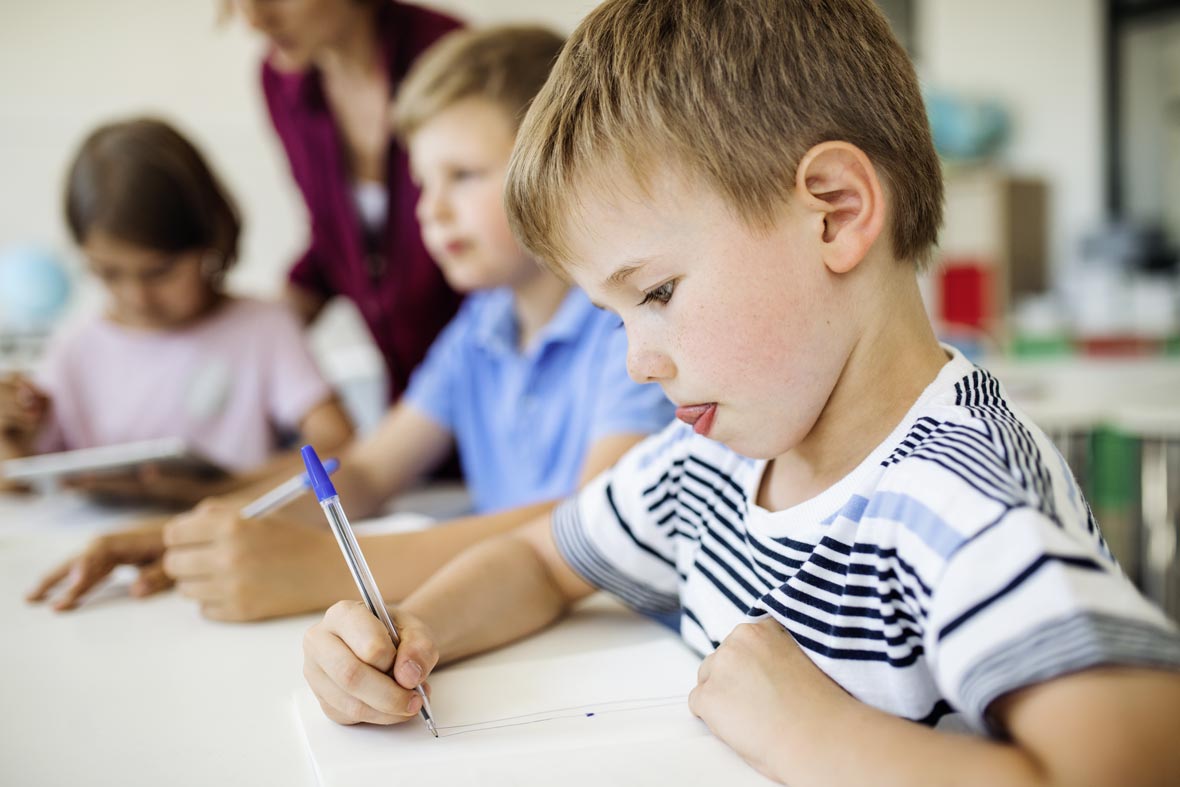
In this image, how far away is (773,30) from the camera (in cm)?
55

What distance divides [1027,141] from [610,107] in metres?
4.12

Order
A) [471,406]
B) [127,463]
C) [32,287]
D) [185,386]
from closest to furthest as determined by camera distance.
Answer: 1. [127,463]
2. [471,406]
3. [185,386]
4. [32,287]

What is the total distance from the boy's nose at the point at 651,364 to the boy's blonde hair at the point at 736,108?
0.25ft

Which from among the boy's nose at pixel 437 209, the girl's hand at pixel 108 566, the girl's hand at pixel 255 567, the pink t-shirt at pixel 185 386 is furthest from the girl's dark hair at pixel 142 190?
the girl's hand at pixel 255 567

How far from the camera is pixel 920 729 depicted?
17.7 inches

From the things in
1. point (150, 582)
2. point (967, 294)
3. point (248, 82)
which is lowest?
point (967, 294)

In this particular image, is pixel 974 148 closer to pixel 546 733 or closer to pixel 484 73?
pixel 484 73

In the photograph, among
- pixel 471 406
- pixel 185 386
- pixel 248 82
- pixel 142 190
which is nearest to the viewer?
pixel 471 406

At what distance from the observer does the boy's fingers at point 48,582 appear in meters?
0.85

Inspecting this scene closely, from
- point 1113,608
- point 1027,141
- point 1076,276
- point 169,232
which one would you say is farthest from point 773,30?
point 1027,141

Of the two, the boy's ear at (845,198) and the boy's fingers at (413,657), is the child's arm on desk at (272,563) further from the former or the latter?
the boy's ear at (845,198)

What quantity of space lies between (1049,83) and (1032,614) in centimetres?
430

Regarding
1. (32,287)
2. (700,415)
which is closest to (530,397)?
(700,415)

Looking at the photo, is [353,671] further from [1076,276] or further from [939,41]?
[939,41]
